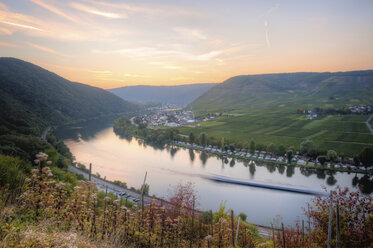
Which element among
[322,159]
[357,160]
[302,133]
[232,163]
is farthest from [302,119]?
[232,163]

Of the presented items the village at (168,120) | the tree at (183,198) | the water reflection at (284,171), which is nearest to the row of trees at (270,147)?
the water reflection at (284,171)

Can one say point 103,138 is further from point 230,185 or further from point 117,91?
point 117,91

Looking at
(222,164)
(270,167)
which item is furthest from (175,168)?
(270,167)

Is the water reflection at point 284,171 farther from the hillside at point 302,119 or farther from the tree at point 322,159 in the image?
the hillside at point 302,119

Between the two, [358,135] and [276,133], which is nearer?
[358,135]

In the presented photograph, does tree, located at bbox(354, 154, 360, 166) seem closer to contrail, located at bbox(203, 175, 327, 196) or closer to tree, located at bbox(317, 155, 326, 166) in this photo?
tree, located at bbox(317, 155, 326, 166)
